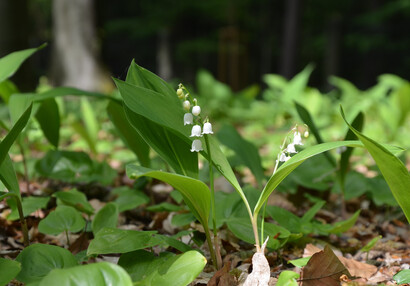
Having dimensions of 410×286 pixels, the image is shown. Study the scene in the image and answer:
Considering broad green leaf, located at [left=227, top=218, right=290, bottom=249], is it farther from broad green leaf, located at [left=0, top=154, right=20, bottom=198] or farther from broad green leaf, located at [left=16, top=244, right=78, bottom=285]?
broad green leaf, located at [left=0, top=154, right=20, bottom=198]

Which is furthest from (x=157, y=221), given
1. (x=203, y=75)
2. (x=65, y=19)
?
(x=65, y=19)

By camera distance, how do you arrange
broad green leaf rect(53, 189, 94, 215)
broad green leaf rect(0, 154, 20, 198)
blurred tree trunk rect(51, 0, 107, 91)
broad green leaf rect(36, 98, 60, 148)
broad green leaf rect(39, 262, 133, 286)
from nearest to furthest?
broad green leaf rect(39, 262, 133, 286), broad green leaf rect(0, 154, 20, 198), broad green leaf rect(53, 189, 94, 215), broad green leaf rect(36, 98, 60, 148), blurred tree trunk rect(51, 0, 107, 91)

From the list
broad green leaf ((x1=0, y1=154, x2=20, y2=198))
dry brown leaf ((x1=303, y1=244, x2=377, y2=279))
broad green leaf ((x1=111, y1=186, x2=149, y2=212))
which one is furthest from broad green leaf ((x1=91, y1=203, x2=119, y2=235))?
dry brown leaf ((x1=303, y1=244, x2=377, y2=279))

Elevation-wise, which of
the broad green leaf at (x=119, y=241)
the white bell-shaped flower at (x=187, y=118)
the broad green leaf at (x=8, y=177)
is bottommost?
Result: the broad green leaf at (x=119, y=241)

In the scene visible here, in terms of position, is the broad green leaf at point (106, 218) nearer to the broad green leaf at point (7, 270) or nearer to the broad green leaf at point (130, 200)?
the broad green leaf at point (130, 200)

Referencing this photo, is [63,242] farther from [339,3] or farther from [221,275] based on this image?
[339,3]

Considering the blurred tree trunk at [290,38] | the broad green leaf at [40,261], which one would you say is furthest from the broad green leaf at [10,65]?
the blurred tree trunk at [290,38]
